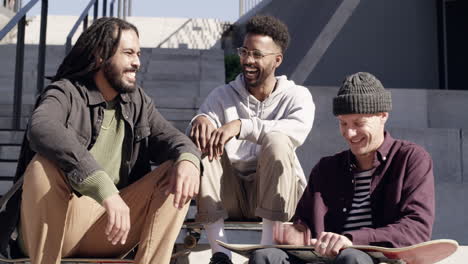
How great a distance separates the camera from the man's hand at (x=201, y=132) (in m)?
3.04

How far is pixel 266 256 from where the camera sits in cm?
217

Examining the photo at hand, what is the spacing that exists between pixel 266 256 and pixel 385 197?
477mm

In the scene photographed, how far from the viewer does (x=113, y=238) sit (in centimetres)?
242

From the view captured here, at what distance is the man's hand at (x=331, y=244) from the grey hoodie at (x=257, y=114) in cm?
108

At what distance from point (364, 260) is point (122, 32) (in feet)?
4.44

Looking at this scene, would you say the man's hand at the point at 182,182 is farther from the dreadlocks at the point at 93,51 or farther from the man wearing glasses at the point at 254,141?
the dreadlocks at the point at 93,51

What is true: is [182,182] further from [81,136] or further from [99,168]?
[81,136]

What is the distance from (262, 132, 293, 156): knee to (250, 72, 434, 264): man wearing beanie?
49 cm

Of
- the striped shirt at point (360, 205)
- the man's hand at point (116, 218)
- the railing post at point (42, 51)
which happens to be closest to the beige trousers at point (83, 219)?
the man's hand at point (116, 218)

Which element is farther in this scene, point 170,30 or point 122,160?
point 170,30

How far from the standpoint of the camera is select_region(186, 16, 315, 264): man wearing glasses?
3.03 m

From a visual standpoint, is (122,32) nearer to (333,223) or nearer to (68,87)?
(68,87)

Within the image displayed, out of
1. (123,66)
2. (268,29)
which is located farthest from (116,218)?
(268,29)

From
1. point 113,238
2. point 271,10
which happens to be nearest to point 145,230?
point 113,238
